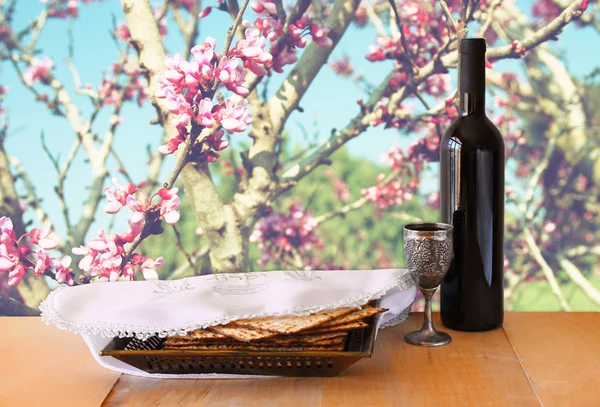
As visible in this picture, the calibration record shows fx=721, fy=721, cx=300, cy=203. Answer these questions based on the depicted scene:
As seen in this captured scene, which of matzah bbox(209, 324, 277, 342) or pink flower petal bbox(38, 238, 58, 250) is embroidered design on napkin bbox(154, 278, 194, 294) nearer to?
matzah bbox(209, 324, 277, 342)

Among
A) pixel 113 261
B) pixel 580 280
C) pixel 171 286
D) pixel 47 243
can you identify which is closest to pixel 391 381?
pixel 171 286

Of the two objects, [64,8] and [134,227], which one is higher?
[64,8]

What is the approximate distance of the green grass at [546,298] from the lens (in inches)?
57.2

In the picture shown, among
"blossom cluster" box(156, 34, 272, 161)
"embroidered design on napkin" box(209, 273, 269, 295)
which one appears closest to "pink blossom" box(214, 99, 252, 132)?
"blossom cluster" box(156, 34, 272, 161)

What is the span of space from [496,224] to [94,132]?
84 cm

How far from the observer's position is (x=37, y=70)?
1499 mm

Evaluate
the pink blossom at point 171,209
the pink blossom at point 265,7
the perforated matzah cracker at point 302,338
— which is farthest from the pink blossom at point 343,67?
the perforated matzah cracker at point 302,338

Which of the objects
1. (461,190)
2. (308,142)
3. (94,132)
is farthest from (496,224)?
(94,132)

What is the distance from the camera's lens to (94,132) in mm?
1506

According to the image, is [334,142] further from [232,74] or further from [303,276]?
[303,276]

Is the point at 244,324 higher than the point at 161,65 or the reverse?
the reverse

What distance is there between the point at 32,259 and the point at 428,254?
879mm

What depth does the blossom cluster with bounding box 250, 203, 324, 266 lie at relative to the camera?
1487 millimetres

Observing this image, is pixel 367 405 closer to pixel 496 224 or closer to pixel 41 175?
pixel 496 224
